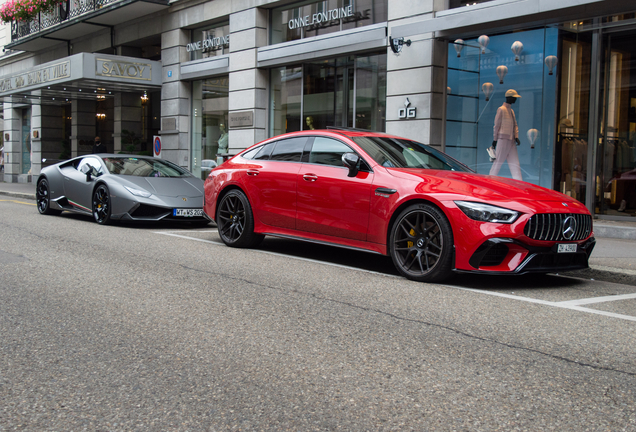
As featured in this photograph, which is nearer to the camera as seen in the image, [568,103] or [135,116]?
[568,103]

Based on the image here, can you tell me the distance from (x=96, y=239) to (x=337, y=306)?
5267 mm

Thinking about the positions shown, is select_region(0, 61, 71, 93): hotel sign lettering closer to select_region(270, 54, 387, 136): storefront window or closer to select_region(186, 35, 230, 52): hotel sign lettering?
select_region(186, 35, 230, 52): hotel sign lettering

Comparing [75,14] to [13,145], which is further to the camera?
[13,145]

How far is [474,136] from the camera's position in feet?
44.8

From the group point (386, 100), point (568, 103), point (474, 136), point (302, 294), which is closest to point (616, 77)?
point (568, 103)

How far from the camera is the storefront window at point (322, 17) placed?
15.4 meters

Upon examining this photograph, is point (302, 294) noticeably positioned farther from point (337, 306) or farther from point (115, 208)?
point (115, 208)

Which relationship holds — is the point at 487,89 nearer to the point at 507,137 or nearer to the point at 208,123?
the point at 507,137

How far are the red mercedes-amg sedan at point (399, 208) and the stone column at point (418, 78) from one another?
6278mm

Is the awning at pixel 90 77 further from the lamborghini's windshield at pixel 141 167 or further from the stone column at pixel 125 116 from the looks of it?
the lamborghini's windshield at pixel 141 167

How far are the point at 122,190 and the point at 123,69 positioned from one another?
1207 centimetres

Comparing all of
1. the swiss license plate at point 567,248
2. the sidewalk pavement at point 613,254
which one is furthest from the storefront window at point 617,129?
the swiss license plate at point 567,248

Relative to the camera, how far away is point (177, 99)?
21.9m

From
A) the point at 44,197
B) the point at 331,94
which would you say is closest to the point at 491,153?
the point at 331,94
